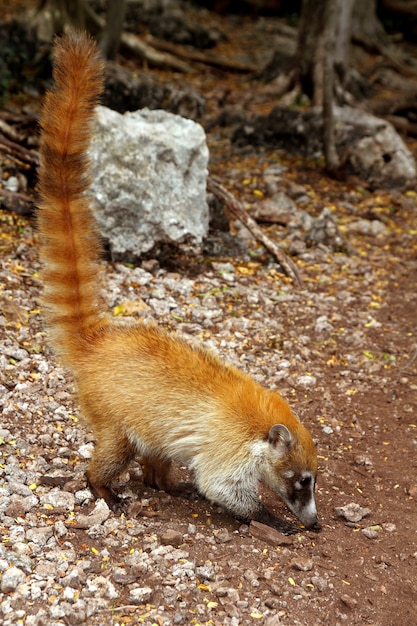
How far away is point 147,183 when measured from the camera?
22.9 feet

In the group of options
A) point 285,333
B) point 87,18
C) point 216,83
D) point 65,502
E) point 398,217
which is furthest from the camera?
point 216,83

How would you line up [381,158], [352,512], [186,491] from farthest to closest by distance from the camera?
1. [381,158]
2. [186,491]
3. [352,512]

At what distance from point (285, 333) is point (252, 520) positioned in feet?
7.74

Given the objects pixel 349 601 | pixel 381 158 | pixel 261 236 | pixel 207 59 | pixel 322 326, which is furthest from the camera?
pixel 207 59

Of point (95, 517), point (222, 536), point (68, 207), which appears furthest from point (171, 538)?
point (68, 207)

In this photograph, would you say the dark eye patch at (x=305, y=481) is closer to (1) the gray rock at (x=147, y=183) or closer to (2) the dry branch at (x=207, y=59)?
(1) the gray rock at (x=147, y=183)

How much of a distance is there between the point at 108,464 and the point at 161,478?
1.56 ft

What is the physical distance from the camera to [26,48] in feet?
35.8

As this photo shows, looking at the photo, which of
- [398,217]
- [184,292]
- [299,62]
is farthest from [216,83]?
[184,292]

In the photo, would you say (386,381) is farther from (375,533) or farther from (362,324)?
(375,533)

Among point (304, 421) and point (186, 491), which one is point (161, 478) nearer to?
point (186, 491)

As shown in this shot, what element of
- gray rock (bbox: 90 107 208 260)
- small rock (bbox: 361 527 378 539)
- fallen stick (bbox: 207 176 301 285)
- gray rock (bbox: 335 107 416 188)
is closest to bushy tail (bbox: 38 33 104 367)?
small rock (bbox: 361 527 378 539)

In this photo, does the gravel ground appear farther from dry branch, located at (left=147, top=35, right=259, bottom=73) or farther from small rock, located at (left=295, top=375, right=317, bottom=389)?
dry branch, located at (left=147, top=35, right=259, bottom=73)

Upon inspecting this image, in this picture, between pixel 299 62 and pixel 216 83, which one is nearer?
pixel 299 62
